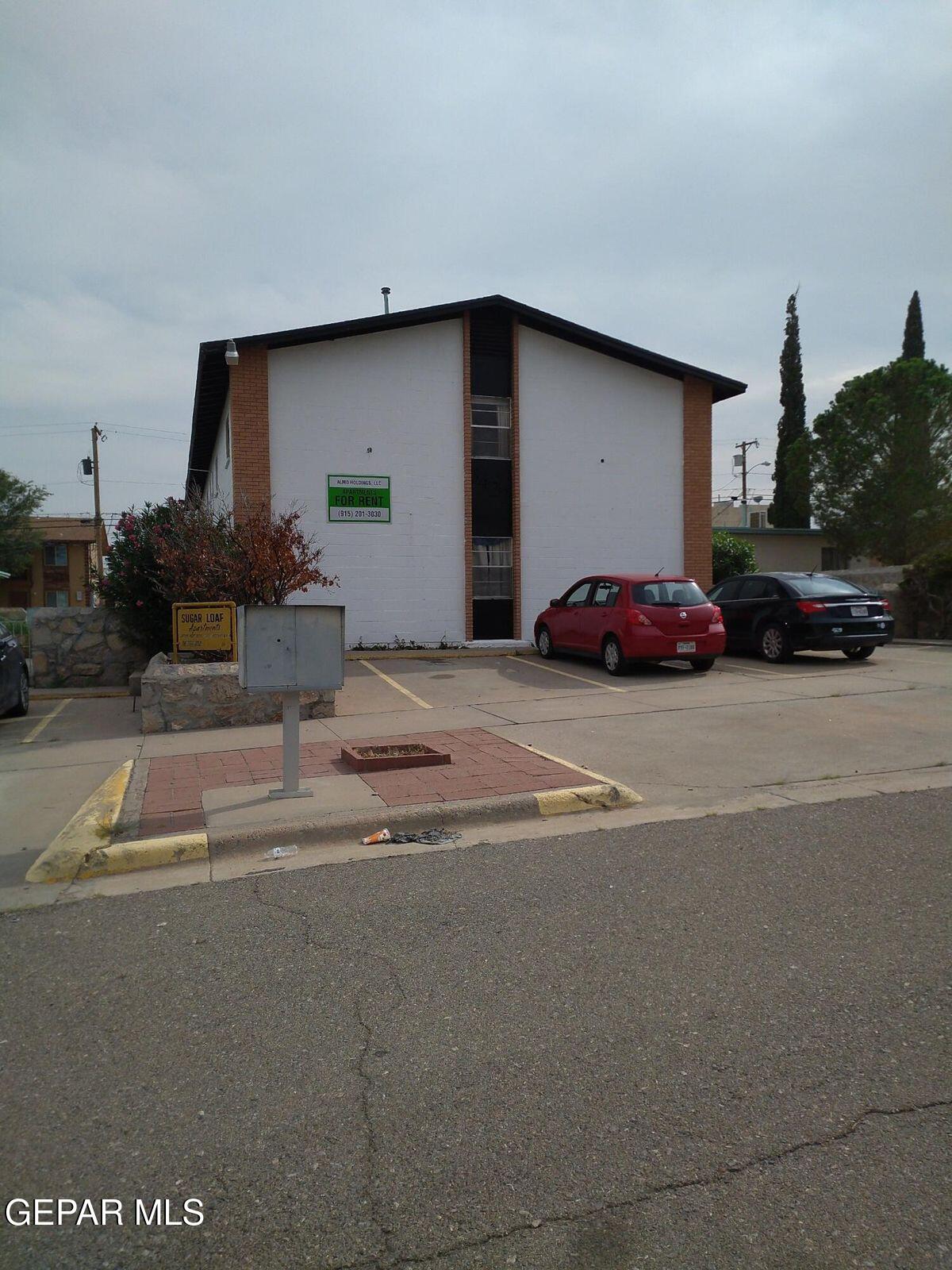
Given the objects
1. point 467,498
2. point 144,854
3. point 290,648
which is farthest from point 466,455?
point 144,854

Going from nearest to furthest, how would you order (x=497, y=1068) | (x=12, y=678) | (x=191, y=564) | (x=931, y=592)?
(x=497, y=1068) < (x=12, y=678) < (x=191, y=564) < (x=931, y=592)

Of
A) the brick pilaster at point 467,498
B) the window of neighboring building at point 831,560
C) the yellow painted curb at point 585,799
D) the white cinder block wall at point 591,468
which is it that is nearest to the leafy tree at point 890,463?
the window of neighboring building at point 831,560

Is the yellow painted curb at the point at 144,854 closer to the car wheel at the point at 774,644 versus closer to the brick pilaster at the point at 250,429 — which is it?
the car wheel at the point at 774,644

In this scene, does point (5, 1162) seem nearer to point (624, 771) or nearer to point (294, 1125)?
point (294, 1125)

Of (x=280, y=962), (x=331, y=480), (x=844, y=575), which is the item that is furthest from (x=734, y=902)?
(x=844, y=575)

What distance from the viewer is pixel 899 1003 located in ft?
11.8

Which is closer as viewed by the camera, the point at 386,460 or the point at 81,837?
the point at 81,837

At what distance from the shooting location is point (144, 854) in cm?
565

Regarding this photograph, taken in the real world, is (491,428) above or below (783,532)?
above

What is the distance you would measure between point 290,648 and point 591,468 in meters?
14.1

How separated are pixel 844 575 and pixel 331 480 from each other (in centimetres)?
1362

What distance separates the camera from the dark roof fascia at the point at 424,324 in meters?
17.0

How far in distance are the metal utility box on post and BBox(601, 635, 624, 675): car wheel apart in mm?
7381

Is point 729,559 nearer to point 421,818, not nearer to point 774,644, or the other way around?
point 774,644
